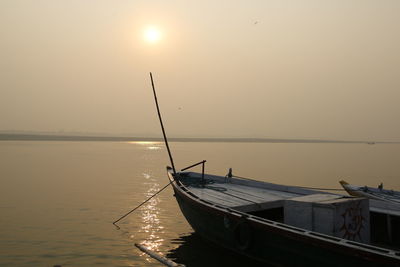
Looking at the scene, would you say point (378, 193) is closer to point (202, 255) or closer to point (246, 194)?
point (246, 194)

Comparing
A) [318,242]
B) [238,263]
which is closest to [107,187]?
[238,263]

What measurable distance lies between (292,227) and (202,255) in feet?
14.8

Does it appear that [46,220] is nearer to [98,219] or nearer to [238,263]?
[98,219]

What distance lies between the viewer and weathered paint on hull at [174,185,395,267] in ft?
22.7

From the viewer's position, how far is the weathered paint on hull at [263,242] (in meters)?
6.91

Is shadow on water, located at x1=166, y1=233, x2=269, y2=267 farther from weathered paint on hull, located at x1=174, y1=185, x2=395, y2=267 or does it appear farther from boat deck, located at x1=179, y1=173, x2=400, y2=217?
boat deck, located at x1=179, y1=173, x2=400, y2=217

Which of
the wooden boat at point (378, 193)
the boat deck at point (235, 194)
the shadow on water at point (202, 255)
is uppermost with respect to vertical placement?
the boat deck at point (235, 194)

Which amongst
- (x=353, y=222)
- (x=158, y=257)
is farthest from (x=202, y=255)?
(x=353, y=222)

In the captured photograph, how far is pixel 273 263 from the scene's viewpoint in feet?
27.5

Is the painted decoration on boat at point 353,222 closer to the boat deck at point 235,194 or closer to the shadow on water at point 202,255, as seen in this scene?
the shadow on water at point 202,255

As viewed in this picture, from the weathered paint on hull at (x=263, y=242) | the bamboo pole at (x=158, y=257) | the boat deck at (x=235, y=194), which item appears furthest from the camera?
the boat deck at (x=235, y=194)

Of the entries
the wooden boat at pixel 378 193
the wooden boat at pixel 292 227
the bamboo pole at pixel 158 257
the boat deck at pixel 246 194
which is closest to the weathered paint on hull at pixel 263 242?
the wooden boat at pixel 292 227

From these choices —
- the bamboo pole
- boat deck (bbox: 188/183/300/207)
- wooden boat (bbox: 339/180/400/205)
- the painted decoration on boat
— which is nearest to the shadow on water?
the bamboo pole

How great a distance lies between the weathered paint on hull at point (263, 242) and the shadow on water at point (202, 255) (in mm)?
589
